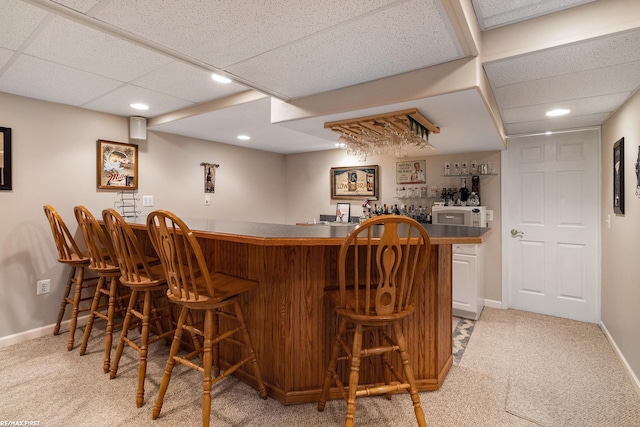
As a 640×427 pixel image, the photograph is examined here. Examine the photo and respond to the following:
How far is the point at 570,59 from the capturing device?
1.78 meters

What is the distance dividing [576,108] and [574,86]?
2.12ft

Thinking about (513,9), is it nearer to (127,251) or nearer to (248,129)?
(127,251)

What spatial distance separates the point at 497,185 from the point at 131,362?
13.0ft

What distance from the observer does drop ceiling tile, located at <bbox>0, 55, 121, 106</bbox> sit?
85.5 inches

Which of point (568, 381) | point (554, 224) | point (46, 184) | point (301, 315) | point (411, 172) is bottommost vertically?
point (568, 381)

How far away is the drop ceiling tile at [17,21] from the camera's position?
4.97 feet

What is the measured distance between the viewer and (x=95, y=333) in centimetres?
287

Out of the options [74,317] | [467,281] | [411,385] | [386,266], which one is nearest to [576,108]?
[467,281]

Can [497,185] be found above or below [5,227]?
above

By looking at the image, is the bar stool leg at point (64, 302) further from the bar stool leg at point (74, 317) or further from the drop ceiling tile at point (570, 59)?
the drop ceiling tile at point (570, 59)

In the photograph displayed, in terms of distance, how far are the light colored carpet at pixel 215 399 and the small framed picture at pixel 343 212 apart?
2583 mm

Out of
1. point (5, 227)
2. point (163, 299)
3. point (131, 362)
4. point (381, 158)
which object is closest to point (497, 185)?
point (381, 158)

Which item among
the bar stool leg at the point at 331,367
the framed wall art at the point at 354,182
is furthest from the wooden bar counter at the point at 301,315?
the framed wall art at the point at 354,182

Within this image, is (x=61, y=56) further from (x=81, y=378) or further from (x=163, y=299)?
(x=81, y=378)
